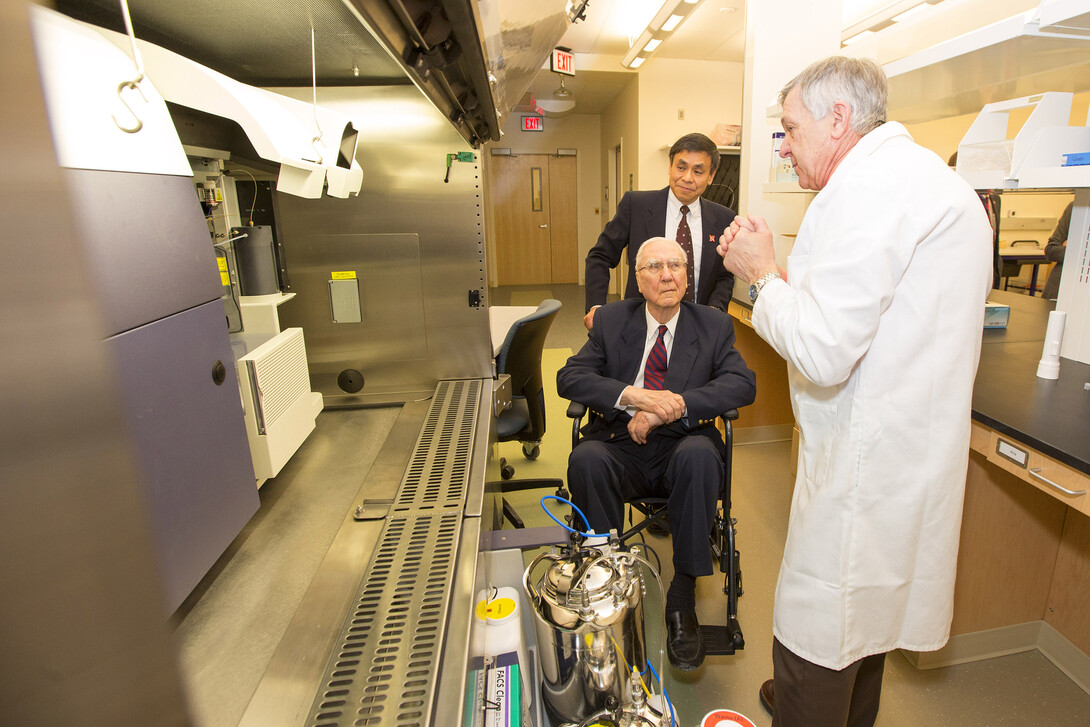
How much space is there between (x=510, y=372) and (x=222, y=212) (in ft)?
3.88

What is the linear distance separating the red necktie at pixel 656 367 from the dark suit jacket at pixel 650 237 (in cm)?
56

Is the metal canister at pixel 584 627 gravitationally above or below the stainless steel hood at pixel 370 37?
below

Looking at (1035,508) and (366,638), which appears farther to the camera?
(1035,508)

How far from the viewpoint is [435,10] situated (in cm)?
83

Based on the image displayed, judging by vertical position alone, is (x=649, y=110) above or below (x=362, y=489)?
above

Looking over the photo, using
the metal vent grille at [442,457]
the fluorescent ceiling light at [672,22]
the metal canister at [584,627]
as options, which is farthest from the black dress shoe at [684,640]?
the fluorescent ceiling light at [672,22]

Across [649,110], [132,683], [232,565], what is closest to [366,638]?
[232,565]

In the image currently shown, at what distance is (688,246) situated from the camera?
2.61 meters

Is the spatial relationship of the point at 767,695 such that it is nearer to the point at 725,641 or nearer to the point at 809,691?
the point at 725,641

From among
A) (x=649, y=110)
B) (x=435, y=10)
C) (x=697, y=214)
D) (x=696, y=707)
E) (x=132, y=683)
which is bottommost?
(x=696, y=707)

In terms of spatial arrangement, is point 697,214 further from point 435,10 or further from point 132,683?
point 132,683

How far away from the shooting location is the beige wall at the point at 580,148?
918 cm

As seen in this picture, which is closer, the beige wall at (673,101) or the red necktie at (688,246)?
the red necktie at (688,246)

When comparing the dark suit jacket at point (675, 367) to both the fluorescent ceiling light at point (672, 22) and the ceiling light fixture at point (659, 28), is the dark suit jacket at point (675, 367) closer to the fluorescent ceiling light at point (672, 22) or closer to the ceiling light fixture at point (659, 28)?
the ceiling light fixture at point (659, 28)
